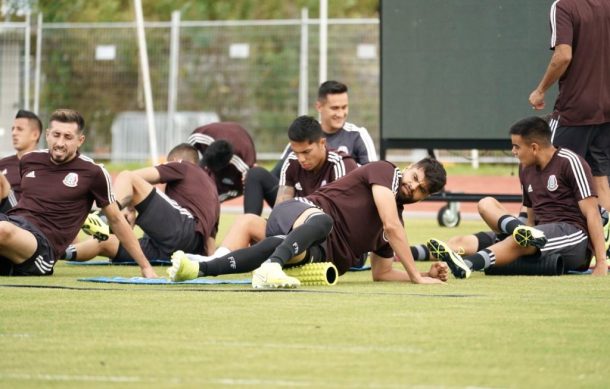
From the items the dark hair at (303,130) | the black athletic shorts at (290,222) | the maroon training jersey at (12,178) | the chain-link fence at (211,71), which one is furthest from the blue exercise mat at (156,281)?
the chain-link fence at (211,71)

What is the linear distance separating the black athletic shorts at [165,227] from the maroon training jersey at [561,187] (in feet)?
9.17

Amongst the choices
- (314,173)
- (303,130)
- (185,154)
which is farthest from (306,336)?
(185,154)

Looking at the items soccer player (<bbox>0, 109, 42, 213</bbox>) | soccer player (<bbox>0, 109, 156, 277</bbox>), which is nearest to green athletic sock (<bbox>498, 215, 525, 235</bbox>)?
soccer player (<bbox>0, 109, 156, 277</bbox>)

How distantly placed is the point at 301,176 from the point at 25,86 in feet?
65.1

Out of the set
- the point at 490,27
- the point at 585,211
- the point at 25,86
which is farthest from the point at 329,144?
the point at 25,86

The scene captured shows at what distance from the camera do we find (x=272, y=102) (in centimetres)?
2856

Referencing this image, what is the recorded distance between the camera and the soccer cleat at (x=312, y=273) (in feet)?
30.6

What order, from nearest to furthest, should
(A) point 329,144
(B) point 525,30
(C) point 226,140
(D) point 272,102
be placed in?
(A) point 329,144, (C) point 226,140, (B) point 525,30, (D) point 272,102

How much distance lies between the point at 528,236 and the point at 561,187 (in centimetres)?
64

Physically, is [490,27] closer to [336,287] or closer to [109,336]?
[336,287]

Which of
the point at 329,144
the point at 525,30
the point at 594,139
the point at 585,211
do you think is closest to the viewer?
the point at 585,211

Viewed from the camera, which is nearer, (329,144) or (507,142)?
(329,144)

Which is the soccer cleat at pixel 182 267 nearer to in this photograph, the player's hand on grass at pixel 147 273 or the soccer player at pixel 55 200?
the player's hand on grass at pixel 147 273

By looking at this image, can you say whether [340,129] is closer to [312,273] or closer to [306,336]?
[312,273]
